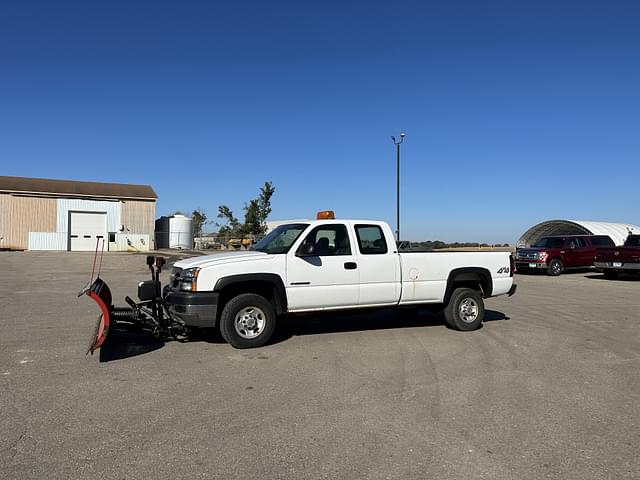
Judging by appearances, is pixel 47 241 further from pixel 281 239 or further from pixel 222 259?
pixel 222 259

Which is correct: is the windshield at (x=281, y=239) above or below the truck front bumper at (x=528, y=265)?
above

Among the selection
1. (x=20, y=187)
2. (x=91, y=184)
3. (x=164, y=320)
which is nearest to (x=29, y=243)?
(x=20, y=187)

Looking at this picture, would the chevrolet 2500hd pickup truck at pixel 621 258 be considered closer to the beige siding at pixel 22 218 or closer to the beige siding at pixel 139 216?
the beige siding at pixel 139 216

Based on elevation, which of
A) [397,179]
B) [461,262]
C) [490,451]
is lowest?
[490,451]

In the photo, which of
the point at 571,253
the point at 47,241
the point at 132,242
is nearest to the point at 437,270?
the point at 571,253

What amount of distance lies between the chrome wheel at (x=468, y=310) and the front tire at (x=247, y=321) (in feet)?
10.9

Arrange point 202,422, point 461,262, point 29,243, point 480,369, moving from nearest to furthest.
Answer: point 202,422
point 480,369
point 461,262
point 29,243

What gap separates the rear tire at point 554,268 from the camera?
21.8m

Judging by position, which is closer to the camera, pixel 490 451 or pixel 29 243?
pixel 490 451

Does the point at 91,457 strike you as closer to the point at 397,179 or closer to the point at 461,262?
the point at 461,262

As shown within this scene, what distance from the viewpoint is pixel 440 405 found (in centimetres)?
475

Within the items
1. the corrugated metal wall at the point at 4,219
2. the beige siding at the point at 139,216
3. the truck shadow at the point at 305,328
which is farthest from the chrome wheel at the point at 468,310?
the corrugated metal wall at the point at 4,219

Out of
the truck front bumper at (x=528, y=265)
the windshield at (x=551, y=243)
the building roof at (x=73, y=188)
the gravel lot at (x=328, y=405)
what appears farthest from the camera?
the building roof at (x=73, y=188)

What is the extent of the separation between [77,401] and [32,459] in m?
1.25
